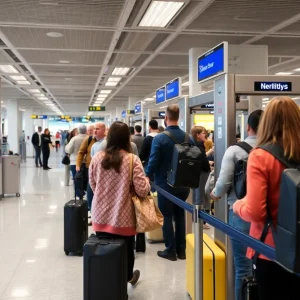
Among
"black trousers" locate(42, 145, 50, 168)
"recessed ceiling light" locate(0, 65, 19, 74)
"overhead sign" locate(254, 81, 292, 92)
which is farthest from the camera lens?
"black trousers" locate(42, 145, 50, 168)

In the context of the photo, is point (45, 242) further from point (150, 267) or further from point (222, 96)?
point (222, 96)

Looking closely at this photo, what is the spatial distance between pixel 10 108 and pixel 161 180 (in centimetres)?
1899

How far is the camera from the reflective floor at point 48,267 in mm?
3859

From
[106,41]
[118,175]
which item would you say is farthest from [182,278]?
[106,41]

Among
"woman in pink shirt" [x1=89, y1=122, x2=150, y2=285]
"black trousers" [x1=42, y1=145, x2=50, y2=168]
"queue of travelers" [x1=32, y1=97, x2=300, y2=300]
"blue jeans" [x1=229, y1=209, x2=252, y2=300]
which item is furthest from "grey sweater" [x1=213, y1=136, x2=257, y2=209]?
"black trousers" [x1=42, y1=145, x2=50, y2=168]

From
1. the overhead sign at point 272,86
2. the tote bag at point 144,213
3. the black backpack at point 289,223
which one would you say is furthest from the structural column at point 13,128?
the black backpack at point 289,223

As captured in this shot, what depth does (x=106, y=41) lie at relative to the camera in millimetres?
7547

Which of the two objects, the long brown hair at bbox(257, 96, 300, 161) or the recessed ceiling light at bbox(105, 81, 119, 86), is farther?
the recessed ceiling light at bbox(105, 81, 119, 86)

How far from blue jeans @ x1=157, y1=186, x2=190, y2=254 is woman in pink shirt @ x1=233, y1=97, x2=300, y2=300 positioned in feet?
9.14

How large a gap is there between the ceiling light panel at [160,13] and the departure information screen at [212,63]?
151 centimetres

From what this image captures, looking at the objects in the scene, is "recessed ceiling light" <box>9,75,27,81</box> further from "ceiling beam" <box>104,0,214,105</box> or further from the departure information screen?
the departure information screen

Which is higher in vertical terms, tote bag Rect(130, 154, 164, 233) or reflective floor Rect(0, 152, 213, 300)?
tote bag Rect(130, 154, 164, 233)

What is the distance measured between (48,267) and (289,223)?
368 centimetres

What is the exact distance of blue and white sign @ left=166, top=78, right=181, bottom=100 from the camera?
6755 mm
